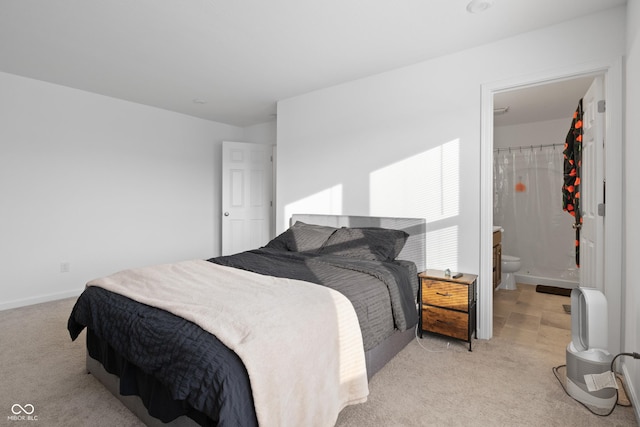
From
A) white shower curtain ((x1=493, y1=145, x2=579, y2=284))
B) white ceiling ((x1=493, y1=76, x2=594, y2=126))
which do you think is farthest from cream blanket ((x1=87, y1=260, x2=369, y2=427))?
white shower curtain ((x1=493, y1=145, x2=579, y2=284))

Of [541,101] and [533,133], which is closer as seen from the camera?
[541,101]

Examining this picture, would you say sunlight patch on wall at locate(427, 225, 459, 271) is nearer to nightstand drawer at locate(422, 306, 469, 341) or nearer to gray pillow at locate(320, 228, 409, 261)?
gray pillow at locate(320, 228, 409, 261)

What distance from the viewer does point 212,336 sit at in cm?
137

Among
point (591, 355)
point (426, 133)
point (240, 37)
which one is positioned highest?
point (240, 37)

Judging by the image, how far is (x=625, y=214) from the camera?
2186mm

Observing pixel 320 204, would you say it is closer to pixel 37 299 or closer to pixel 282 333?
pixel 282 333

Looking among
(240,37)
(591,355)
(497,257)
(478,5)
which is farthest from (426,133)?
(591,355)

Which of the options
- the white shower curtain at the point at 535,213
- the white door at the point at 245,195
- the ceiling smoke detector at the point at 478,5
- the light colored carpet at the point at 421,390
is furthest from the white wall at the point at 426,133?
the white shower curtain at the point at 535,213

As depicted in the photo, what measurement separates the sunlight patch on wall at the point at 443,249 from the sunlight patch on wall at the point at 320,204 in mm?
1067

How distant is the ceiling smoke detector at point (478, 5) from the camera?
220 centimetres

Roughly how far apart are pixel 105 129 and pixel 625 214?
5144 millimetres

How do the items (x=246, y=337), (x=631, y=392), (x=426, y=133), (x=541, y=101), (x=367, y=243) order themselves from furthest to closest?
1. (x=541, y=101)
2. (x=426, y=133)
3. (x=367, y=243)
4. (x=631, y=392)
5. (x=246, y=337)

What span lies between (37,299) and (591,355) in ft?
16.3

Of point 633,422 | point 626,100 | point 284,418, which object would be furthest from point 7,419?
point 626,100
